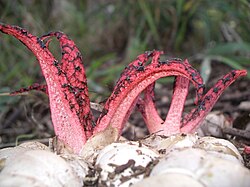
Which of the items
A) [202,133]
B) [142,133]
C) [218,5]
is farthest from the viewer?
[218,5]

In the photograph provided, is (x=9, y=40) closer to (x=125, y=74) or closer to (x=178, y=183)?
(x=125, y=74)

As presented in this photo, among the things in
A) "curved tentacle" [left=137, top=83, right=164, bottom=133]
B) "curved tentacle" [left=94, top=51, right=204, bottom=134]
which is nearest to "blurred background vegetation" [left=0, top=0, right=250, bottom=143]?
"curved tentacle" [left=137, top=83, right=164, bottom=133]

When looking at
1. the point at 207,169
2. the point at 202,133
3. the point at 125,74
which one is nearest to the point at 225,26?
the point at 202,133

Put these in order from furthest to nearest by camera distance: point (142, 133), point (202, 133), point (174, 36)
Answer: point (174, 36)
point (142, 133)
point (202, 133)

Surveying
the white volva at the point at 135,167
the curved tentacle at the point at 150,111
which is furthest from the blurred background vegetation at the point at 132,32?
the white volva at the point at 135,167

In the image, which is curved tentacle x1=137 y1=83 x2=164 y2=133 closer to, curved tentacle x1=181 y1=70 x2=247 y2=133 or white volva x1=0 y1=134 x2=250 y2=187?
curved tentacle x1=181 y1=70 x2=247 y2=133

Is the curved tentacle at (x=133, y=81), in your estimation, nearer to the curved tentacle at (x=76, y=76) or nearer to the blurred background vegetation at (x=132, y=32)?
the curved tentacle at (x=76, y=76)
